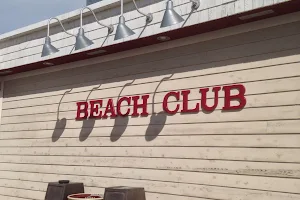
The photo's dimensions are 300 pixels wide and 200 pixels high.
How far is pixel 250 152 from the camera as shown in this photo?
4.98 metres

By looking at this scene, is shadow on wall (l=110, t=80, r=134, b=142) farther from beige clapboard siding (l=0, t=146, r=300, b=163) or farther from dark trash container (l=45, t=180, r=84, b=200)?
dark trash container (l=45, t=180, r=84, b=200)

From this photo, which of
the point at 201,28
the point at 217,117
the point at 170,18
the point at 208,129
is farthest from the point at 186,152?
the point at 170,18

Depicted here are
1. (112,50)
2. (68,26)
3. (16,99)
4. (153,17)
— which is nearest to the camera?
(153,17)

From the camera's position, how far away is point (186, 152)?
5648 mm

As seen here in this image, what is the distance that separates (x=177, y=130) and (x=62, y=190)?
2.10 metres

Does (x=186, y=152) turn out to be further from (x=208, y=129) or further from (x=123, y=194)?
(x=123, y=194)

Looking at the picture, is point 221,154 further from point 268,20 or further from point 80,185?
point 80,185

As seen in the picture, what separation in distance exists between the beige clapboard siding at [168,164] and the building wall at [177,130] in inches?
0.5

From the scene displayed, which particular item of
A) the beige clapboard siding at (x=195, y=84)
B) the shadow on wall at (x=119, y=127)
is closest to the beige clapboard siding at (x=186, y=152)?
the shadow on wall at (x=119, y=127)

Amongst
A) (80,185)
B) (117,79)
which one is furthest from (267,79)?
(80,185)

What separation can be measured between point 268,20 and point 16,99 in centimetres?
569

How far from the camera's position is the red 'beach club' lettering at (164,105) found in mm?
5243

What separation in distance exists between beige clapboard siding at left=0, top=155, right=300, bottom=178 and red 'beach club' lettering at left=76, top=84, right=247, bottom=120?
690 mm

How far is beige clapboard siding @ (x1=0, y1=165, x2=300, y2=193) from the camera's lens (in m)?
4.71
